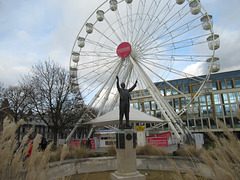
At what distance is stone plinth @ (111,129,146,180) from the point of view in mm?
6920

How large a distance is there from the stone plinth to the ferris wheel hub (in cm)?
1380

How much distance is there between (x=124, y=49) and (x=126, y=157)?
1526 centimetres

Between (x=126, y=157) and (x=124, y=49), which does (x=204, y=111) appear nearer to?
(x=124, y=49)

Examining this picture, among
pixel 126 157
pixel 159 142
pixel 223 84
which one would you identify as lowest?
pixel 159 142

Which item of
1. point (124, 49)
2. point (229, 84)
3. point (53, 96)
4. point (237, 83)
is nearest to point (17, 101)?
point (53, 96)

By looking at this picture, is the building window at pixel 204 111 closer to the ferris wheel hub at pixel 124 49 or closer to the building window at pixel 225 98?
the building window at pixel 225 98

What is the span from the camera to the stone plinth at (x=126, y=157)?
6920mm

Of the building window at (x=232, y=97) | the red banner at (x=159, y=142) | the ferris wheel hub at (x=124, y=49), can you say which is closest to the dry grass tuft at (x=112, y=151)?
the red banner at (x=159, y=142)

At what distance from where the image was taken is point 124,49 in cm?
2077

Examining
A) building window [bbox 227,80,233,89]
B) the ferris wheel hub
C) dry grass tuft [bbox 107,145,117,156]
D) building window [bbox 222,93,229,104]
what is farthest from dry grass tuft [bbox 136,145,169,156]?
building window [bbox 227,80,233,89]

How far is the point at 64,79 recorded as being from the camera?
2300 cm

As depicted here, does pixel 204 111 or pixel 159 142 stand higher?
pixel 204 111

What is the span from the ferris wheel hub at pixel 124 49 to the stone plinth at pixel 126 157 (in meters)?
13.8

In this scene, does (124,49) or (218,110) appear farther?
(218,110)
